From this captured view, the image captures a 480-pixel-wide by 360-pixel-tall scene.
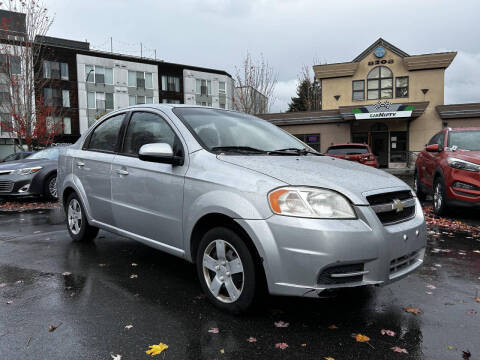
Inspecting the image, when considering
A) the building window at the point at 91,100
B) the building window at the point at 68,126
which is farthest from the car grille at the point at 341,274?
the building window at the point at 91,100

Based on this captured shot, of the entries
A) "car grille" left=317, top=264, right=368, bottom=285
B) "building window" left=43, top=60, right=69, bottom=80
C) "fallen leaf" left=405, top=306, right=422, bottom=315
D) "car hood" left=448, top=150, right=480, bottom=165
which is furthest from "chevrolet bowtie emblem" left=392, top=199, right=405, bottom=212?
"building window" left=43, top=60, right=69, bottom=80

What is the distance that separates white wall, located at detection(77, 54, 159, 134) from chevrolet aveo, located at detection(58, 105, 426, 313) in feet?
133

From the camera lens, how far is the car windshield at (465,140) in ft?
23.4

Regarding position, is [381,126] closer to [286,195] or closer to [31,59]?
[31,59]

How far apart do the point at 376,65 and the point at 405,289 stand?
82.8 feet

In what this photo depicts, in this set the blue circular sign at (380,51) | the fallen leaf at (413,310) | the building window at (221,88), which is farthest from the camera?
the building window at (221,88)

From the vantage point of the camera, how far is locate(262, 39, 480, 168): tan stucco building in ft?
77.8

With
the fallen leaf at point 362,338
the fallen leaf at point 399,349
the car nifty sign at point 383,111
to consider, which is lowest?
the fallen leaf at point 399,349

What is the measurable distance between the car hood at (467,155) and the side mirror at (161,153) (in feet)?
17.7

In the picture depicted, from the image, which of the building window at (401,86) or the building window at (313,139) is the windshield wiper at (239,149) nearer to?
the building window at (313,139)

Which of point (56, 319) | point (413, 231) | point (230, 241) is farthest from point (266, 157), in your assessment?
point (56, 319)

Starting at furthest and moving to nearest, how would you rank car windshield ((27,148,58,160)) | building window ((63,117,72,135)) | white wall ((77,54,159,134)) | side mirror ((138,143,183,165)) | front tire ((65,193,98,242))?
white wall ((77,54,159,134))
building window ((63,117,72,135))
car windshield ((27,148,58,160))
front tire ((65,193,98,242))
side mirror ((138,143,183,165))

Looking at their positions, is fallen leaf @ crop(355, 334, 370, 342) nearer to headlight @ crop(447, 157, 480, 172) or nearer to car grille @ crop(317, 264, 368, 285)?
car grille @ crop(317, 264, 368, 285)

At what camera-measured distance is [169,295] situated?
3.48m
